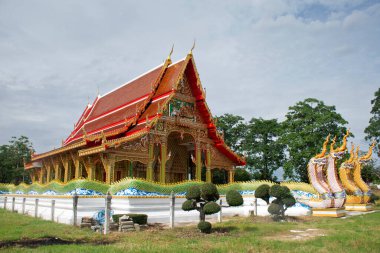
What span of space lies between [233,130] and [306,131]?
5.89 metres

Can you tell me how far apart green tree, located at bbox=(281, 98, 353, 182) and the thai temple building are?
20.4ft

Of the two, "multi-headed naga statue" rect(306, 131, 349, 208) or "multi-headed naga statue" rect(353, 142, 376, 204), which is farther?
"multi-headed naga statue" rect(353, 142, 376, 204)

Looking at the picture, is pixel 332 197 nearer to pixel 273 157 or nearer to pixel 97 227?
pixel 97 227

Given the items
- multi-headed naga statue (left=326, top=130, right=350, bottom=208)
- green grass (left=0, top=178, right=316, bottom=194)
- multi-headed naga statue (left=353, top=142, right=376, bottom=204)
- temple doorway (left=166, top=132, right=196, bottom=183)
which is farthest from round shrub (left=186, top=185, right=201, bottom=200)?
multi-headed naga statue (left=353, top=142, right=376, bottom=204)

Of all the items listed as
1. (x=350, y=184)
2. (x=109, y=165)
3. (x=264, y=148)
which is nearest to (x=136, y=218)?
(x=109, y=165)

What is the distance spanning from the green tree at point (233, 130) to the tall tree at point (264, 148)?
0.55 meters

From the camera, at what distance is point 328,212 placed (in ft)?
46.3

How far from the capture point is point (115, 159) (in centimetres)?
1510

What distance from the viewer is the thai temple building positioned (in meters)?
15.8

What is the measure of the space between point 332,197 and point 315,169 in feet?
4.29

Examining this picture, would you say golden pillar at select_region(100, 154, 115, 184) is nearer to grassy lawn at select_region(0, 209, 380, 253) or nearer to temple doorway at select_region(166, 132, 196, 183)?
grassy lawn at select_region(0, 209, 380, 253)

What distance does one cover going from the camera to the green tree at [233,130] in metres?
28.0

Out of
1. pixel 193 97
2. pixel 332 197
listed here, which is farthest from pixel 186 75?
pixel 332 197

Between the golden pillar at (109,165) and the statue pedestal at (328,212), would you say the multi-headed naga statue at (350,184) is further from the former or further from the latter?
the golden pillar at (109,165)
